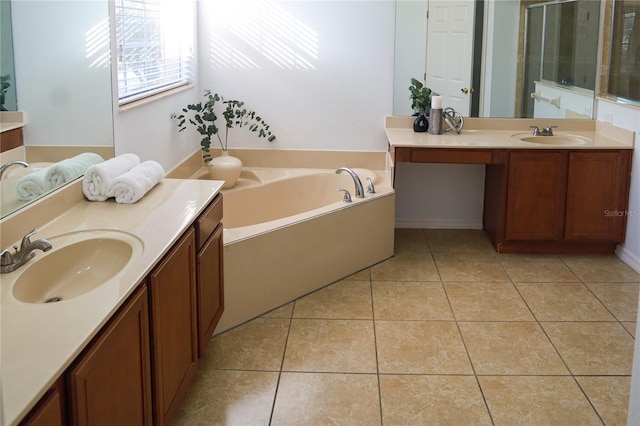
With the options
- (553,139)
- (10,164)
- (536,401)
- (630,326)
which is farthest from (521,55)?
(10,164)

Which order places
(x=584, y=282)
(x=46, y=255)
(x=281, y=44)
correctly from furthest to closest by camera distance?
(x=281, y=44), (x=584, y=282), (x=46, y=255)

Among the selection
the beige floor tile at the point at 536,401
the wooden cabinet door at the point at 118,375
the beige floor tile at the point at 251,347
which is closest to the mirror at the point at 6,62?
the wooden cabinet door at the point at 118,375

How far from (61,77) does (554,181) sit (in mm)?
3061

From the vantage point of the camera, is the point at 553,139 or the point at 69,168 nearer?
the point at 69,168

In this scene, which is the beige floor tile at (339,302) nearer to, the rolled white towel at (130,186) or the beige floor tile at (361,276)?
the beige floor tile at (361,276)

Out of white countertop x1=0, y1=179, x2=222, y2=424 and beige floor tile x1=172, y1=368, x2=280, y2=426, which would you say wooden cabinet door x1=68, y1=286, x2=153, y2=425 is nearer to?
white countertop x1=0, y1=179, x2=222, y2=424

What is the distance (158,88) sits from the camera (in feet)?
13.1

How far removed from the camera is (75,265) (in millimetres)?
2131

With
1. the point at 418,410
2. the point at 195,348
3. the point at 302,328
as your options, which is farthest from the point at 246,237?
the point at 418,410

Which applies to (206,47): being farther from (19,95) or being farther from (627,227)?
(627,227)

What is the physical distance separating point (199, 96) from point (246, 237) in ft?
5.95

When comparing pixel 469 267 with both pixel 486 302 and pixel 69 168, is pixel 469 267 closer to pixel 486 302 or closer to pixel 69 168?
pixel 486 302

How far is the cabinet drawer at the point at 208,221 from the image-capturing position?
100.0 inches

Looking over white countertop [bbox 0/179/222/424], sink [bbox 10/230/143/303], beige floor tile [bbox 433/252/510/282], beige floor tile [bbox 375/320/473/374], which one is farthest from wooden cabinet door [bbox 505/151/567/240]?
sink [bbox 10/230/143/303]
